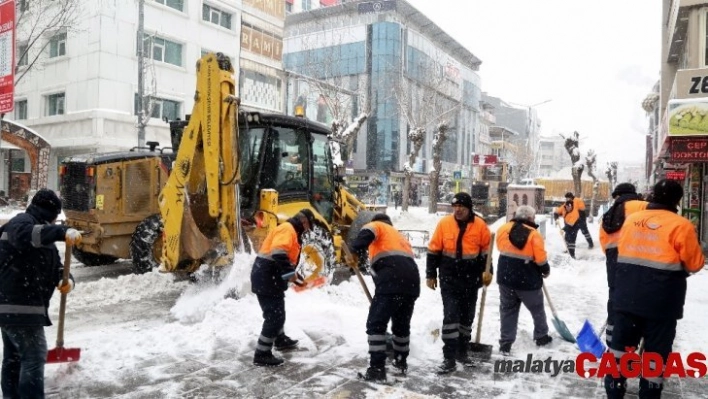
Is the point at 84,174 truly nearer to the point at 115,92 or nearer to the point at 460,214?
the point at 460,214

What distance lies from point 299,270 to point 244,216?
1093 millimetres

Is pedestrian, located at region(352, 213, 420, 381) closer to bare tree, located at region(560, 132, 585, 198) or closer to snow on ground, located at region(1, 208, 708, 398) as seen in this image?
snow on ground, located at region(1, 208, 708, 398)

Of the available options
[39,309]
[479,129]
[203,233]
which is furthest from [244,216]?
[479,129]

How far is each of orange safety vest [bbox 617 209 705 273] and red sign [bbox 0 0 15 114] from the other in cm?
792

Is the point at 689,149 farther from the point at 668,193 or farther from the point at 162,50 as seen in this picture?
the point at 162,50

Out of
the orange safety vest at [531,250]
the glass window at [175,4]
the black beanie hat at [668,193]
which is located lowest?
the orange safety vest at [531,250]

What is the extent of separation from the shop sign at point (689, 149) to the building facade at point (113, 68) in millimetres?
18658

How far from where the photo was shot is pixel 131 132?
24.5 m

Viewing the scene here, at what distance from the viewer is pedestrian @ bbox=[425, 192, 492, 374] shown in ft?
17.0

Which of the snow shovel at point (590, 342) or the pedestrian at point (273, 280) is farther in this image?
the snow shovel at point (590, 342)

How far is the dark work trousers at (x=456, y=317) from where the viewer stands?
5105mm

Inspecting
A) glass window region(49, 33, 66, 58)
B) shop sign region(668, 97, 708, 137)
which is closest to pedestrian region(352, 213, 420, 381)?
shop sign region(668, 97, 708, 137)

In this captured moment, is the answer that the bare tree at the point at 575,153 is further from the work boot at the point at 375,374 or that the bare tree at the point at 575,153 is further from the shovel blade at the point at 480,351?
the work boot at the point at 375,374

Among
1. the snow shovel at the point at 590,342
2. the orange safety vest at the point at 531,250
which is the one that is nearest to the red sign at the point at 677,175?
Answer: the orange safety vest at the point at 531,250
